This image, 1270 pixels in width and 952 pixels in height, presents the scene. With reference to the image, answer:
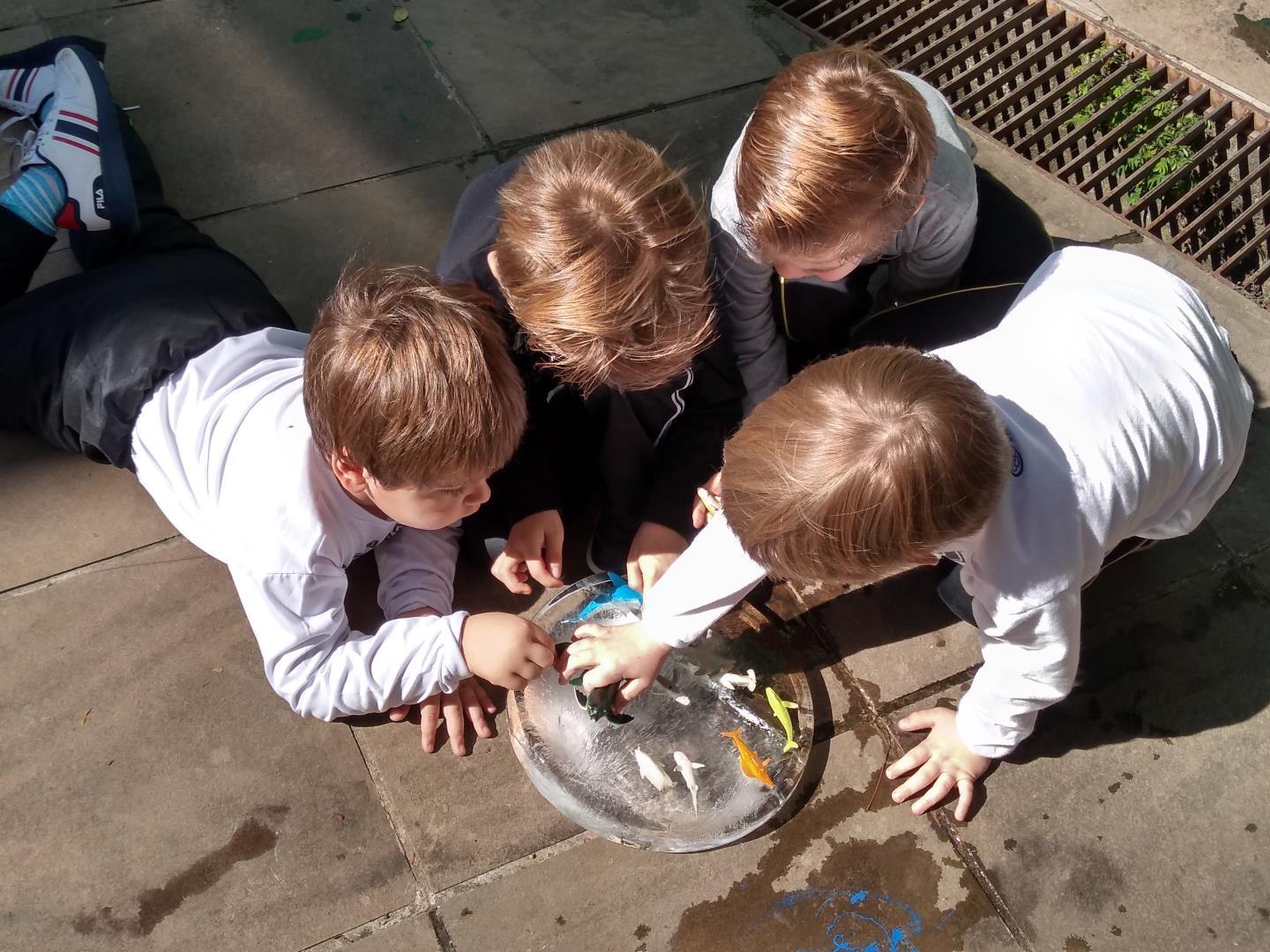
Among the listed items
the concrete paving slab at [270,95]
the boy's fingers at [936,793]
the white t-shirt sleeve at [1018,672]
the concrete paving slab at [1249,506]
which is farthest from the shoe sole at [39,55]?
the concrete paving slab at [1249,506]

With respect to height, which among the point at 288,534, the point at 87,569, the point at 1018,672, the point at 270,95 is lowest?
the point at 87,569

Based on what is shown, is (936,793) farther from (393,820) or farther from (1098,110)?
(1098,110)

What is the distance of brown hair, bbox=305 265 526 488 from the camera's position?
1.58 meters

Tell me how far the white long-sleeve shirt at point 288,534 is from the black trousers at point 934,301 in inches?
38.4

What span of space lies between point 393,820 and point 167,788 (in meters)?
0.43

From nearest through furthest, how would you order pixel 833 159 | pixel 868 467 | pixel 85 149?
pixel 868 467 < pixel 833 159 < pixel 85 149

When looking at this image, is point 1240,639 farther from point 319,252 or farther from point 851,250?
Answer: point 319,252

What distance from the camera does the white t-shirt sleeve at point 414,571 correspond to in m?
2.01

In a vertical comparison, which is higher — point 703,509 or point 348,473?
point 348,473

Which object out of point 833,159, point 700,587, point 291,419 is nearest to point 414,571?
point 291,419

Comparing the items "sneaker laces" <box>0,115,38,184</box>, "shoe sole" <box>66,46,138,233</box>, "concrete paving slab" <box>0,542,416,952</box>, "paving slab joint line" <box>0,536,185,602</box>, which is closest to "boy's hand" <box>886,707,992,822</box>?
"concrete paving slab" <box>0,542,416,952</box>

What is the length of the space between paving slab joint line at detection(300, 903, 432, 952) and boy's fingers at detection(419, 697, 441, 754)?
0.93 feet

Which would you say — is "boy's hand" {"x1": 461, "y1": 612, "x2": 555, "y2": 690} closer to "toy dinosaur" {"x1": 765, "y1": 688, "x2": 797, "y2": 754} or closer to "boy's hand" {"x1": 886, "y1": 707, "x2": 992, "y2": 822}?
"toy dinosaur" {"x1": 765, "y1": 688, "x2": 797, "y2": 754}

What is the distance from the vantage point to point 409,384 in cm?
158
